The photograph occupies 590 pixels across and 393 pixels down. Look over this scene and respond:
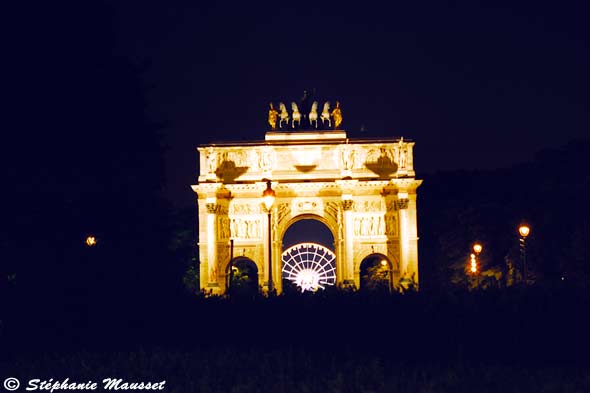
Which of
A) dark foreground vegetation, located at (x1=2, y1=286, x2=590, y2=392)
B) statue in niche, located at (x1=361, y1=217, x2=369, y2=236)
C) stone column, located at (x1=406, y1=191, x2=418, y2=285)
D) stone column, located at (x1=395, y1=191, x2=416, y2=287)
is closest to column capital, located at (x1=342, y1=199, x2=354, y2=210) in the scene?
statue in niche, located at (x1=361, y1=217, x2=369, y2=236)

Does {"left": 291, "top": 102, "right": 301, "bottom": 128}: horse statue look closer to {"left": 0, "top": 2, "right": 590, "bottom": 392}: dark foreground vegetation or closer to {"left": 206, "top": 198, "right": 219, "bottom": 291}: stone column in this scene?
{"left": 206, "top": 198, "right": 219, "bottom": 291}: stone column

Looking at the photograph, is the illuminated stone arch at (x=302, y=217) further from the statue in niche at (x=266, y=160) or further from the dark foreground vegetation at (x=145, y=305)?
the dark foreground vegetation at (x=145, y=305)

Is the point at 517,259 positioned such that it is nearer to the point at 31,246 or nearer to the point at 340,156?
the point at 340,156

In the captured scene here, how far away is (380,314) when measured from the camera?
52.0 feet

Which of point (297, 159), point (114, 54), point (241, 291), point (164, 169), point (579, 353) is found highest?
point (297, 159)

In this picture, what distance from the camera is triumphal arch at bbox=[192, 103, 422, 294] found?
5556 cm

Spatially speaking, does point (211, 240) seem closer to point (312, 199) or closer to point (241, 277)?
point (312, 199)

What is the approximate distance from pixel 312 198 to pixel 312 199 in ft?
0.21

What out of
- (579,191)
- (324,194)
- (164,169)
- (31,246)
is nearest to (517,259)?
(579,191)

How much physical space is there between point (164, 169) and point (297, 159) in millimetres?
35864

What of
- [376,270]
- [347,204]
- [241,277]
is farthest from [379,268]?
[347,204]

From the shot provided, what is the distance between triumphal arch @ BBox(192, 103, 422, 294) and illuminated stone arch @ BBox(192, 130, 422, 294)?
2.2 inches

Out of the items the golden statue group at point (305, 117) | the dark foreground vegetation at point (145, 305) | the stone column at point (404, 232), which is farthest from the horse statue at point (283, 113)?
the dark foreground vegetation at point (145, 305)

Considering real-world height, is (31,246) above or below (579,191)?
below
